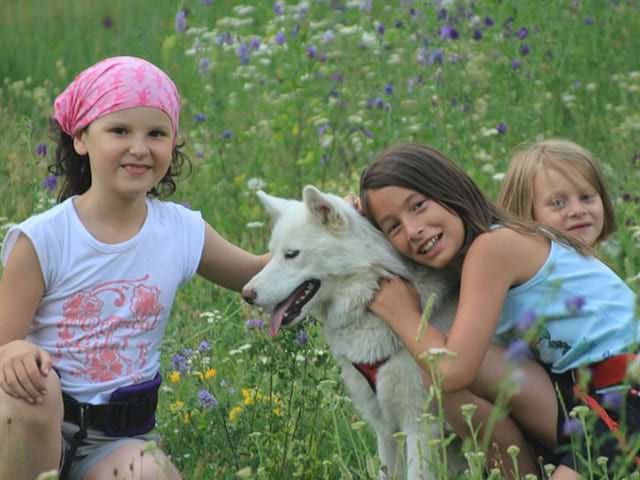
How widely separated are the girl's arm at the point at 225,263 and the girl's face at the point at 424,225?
1.65 ft

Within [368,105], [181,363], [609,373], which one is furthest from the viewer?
[368,105]

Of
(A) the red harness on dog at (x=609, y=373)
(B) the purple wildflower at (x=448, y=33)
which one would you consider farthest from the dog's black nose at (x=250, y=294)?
(B) the purple wildflower at (x=448, y=33)

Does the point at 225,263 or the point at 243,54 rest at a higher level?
the point at 225,263

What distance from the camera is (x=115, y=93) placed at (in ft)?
12.0

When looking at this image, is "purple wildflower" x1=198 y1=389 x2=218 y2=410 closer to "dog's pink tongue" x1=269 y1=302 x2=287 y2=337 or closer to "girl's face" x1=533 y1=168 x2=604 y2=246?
"dog's pink tongue" x1=269 y1=302 x2=287 y2=337

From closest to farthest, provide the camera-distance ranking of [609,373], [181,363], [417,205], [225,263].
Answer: [609,373]
[417,205]
[225,263]
[181,363]

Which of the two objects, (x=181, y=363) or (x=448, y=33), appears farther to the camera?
(x=448, y=33)

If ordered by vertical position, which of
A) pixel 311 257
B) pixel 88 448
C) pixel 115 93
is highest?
pixel 115 93

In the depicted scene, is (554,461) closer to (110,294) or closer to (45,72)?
(110,294)

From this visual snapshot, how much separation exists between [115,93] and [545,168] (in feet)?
4.67

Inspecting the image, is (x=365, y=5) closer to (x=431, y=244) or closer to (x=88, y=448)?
(x=431, y=244)

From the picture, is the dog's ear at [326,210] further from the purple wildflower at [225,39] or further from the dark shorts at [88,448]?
the purple wildflower at [225,39]

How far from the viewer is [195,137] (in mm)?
7367

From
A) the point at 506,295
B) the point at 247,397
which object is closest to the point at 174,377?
the point at 247,397
